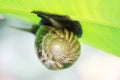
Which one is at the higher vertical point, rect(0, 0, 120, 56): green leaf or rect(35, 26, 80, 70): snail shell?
rect(0, 0, 120, 56): green leaf

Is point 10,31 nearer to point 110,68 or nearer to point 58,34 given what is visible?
point 110,68

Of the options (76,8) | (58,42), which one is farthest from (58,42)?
(76,8)

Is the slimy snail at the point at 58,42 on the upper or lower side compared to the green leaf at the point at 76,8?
lower

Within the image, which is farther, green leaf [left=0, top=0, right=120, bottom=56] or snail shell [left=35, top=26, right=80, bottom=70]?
snail shell [left=35, top=26, right=80, bottom=70]

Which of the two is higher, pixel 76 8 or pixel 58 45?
pixel 76 8

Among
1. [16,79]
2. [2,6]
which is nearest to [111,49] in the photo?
[2,6]

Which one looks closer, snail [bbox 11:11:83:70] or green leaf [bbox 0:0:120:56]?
green leaf [bbox 0:0:120:56]

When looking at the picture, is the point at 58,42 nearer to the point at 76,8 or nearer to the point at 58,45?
the point at 58,45
